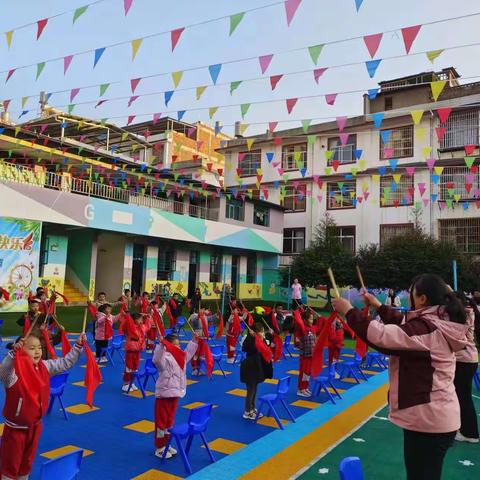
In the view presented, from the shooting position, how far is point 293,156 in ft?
103

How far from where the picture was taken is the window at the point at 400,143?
91.3 feet

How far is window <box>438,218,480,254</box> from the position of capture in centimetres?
2620

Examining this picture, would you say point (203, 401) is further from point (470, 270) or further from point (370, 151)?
point (370, 151)

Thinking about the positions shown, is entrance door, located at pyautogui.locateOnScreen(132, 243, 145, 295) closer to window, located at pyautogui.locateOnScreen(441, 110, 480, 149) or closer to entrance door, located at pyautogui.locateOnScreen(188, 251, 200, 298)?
entrance door, located at pyautogui.locateOnScreen(188, 251, 200, 298)

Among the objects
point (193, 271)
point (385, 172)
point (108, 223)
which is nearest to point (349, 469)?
point (108, 223)

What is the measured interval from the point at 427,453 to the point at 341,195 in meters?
28.5

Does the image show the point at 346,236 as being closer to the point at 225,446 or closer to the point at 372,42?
the point at 372,42

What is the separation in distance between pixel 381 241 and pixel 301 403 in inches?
862

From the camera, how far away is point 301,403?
8484mm

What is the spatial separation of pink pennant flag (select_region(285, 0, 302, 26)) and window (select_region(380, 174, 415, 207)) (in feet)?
73.5

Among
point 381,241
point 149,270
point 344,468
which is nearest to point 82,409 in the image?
point 344,468

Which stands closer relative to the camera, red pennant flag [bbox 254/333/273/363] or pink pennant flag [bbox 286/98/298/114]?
red pennant flag [bbox 254/333/273/363]

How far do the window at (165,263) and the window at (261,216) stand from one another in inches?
280

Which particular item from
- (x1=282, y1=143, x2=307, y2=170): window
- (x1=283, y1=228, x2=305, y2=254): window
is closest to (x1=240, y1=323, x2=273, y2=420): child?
(x1=282, y1=143, x2=307, y2=170): window
